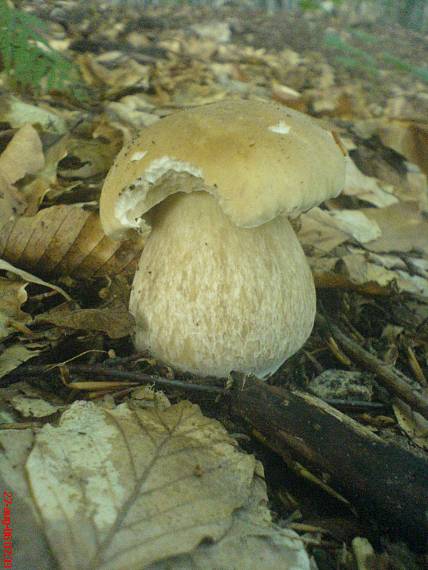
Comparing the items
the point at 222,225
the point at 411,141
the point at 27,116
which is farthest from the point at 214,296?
the point at 411,141

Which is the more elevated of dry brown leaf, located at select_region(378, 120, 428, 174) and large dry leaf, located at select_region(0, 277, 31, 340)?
dry brown leaf, located at select_region(378, 120, 428, 174)

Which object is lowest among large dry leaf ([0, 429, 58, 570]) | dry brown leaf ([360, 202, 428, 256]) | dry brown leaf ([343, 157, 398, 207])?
dry brown leaf ([360, 202, 428, 256])

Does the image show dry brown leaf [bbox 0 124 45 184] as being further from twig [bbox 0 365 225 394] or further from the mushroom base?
twig [bbox 0 365 225 394]

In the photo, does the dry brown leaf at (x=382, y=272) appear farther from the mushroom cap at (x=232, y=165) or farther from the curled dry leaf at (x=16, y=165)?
the curled dry leaf at (x=16, y=165)

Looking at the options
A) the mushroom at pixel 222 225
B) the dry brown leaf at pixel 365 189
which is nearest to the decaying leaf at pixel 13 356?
the mushroom at pixel 222 225

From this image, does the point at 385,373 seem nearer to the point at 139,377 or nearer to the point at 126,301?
the point at 139,377

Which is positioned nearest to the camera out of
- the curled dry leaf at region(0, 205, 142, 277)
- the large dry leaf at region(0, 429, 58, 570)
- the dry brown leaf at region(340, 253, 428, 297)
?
the large dry leaf at region(0, 429, 58, 570)

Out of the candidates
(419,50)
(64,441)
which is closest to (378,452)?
(64,441)

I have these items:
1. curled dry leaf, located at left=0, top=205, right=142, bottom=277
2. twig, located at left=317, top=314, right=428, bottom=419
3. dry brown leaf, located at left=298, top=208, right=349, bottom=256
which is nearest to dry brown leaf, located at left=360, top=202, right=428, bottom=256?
dry brown leaf, located at left=298, top=208, right=349, bottom=256
